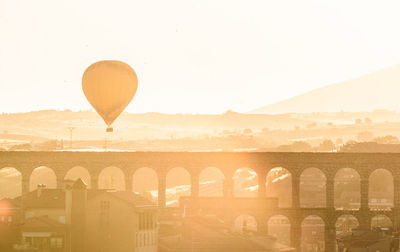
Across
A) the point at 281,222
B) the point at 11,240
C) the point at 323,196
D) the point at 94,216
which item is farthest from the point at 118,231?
the point at 323,196

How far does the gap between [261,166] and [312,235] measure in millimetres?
22886

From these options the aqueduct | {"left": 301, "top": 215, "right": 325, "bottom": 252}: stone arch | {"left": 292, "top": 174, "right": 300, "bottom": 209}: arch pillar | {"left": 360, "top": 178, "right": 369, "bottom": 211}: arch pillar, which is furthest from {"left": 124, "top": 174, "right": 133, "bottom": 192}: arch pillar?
{"left": 360, "top": 178, "right": 369, "bottom": 211}: arch pillar

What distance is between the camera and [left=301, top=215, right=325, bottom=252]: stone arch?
130m

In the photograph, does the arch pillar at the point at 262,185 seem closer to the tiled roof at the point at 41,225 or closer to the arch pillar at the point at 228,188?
the arch pillar at the point at 228,188

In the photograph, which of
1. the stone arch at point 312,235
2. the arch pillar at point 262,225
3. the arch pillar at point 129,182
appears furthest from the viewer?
the stone arch at point 312,235

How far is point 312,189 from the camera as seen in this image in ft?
584

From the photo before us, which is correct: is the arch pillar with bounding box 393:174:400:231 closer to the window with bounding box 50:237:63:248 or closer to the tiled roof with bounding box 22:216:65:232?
the tiled roof with bounding box 22:216:65:232

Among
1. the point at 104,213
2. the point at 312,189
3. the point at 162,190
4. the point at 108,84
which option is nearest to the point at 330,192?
the point at 162,190

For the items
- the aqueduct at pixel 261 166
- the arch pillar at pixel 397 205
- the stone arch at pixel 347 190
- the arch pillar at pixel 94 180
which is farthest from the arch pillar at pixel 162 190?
the stone arch at pixel 347 190

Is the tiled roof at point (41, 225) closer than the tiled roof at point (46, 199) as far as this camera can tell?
Yes

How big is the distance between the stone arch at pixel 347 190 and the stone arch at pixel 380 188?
195 centimetres

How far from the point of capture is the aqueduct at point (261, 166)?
119 metres

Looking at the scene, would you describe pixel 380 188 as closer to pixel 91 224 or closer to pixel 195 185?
pixel 195 185

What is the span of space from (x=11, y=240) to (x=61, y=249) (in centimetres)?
407
